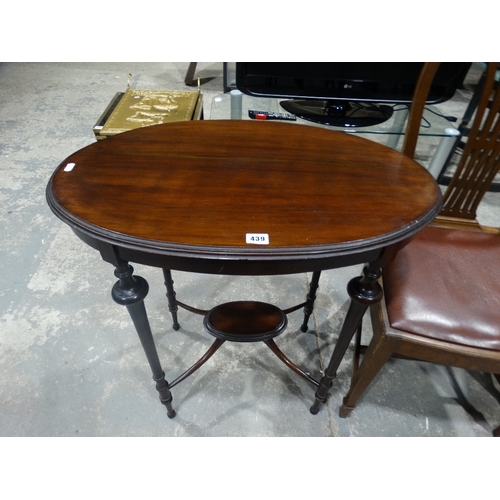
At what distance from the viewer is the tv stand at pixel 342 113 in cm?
163

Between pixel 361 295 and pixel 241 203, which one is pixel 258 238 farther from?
pixel 361 295

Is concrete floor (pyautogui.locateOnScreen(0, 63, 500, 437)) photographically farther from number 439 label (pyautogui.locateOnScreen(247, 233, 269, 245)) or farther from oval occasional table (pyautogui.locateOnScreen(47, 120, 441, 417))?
number 439 label (pyautogui.locateOnScreen(247, 233, 269, 245))

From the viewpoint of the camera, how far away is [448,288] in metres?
0.80

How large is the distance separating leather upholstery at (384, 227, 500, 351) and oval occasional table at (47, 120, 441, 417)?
14 centimetres

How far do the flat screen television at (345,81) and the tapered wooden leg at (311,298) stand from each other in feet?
2.94

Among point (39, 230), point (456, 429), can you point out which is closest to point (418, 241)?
point (456, 429)

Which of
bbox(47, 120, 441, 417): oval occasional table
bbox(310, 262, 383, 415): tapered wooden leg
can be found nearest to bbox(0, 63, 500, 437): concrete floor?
bbox(47, 120, 441, 417): oval occasional table

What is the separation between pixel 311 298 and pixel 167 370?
0.60 metres

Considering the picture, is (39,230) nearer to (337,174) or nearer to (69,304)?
(69,304)

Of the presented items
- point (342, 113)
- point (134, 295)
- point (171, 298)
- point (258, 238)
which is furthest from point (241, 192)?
point (342, 113)

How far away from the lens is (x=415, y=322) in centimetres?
75

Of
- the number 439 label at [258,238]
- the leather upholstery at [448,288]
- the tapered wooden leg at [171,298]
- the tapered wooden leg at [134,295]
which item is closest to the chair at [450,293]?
the leather upholstery at [448,288]

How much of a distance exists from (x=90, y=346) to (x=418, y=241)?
1.21 meters

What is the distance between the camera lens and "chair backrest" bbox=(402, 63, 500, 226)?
0.89m
